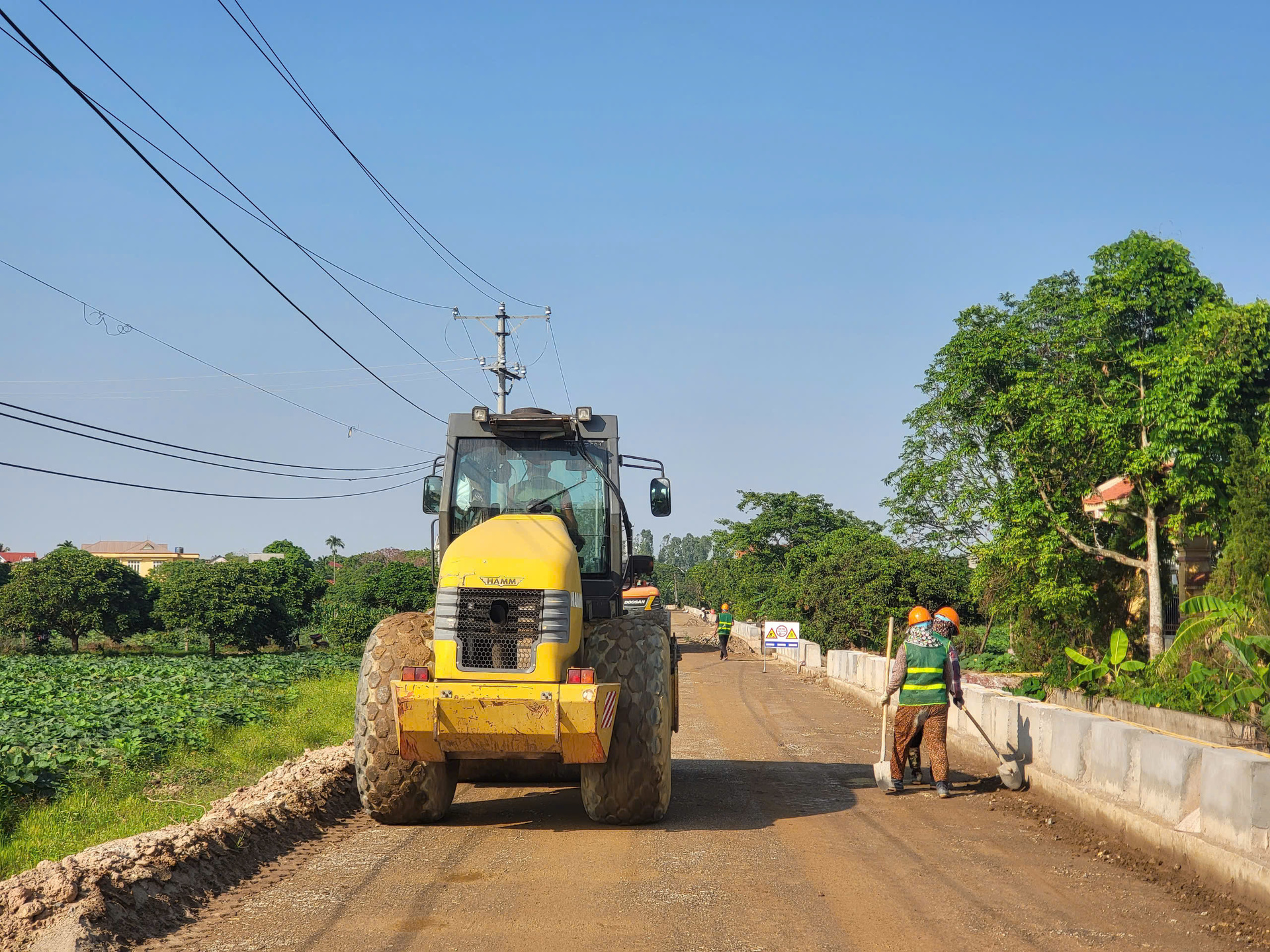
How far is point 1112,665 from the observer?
60.1 feet

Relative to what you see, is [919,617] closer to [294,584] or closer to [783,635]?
[783,635]

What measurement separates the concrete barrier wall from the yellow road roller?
12.2ft

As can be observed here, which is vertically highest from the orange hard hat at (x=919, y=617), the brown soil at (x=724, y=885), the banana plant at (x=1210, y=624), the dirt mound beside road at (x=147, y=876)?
the orange hard hat at (x=919, y=617)

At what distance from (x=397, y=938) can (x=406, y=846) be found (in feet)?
8.08

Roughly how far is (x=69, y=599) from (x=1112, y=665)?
62339mm

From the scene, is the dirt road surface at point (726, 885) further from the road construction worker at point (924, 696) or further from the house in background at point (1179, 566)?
the house in background at point (1179, 566)

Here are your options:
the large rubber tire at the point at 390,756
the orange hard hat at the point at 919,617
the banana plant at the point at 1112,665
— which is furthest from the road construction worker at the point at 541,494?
the banana plant at the point at 1112,665

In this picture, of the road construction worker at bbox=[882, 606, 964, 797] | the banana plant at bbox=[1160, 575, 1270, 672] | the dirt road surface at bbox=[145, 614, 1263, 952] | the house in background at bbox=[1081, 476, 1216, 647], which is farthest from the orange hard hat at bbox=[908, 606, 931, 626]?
the house in background at bbox=[1081, 476, 1216, 647]

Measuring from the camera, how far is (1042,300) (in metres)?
45.9

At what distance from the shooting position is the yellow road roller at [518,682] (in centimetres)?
846

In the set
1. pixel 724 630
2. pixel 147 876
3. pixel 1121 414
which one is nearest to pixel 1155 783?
pixel 147 876

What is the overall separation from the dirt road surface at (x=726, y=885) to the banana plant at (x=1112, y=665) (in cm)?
712

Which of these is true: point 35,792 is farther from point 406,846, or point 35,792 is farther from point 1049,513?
point 1049,513

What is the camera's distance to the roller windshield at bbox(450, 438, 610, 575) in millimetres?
10367
